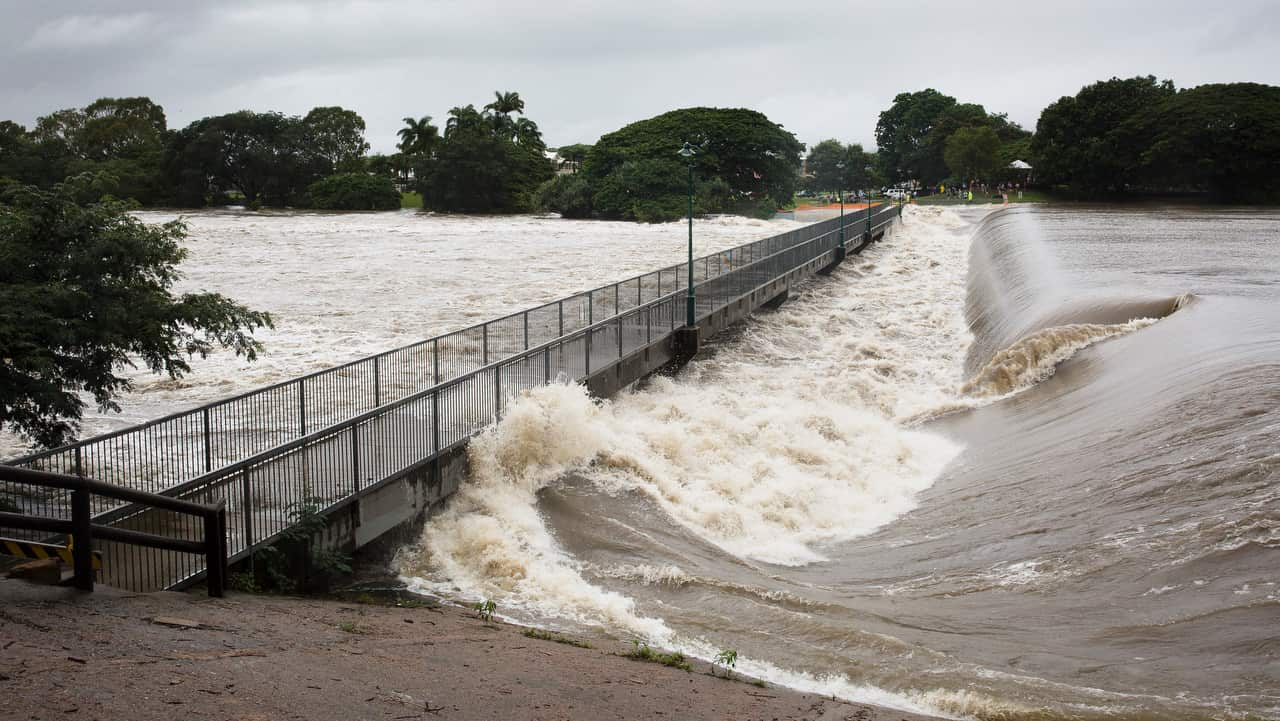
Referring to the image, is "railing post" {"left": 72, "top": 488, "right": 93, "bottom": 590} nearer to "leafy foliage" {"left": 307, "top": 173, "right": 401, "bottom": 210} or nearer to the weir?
the weir

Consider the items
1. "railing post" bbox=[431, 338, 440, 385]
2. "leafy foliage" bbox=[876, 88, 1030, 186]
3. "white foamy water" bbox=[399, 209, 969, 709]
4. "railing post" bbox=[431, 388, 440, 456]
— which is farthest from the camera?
"leafy foliage" bbox=[876, 88, 1030, 186]

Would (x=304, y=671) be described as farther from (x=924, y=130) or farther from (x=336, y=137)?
(x=924, y=130)

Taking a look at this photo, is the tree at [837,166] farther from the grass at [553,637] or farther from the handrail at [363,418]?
the grass at [553,637]

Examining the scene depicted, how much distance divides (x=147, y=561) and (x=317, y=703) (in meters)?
3.72

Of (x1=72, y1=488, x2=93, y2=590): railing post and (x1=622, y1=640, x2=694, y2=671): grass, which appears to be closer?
(x1=72, y1=488, x2=93, y2=590): railing post

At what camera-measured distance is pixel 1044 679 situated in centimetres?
994

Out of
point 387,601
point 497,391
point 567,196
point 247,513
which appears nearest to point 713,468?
point 497,391

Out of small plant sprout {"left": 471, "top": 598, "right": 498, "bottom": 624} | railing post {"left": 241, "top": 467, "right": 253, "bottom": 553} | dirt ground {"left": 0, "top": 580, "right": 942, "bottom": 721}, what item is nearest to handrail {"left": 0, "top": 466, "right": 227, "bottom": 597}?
dirt ground {"left": 0, "top": 580, "right": 942, "bottom": 721}

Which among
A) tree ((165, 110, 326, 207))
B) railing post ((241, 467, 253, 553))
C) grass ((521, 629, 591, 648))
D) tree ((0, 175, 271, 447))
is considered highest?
tree ((165, 110, 326, 207))

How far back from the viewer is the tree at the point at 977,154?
119250mm

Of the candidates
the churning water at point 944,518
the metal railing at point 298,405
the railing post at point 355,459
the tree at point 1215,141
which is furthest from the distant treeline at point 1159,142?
Result: the railing post at point 355,459

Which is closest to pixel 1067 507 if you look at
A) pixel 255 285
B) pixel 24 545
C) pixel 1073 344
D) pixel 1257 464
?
pixel 1257 464

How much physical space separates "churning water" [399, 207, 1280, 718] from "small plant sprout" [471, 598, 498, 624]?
278mm

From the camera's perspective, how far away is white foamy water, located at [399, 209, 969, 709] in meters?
12.9
